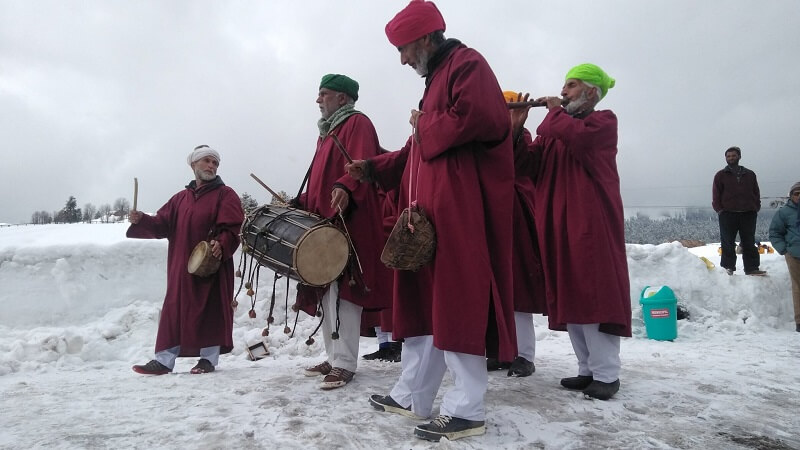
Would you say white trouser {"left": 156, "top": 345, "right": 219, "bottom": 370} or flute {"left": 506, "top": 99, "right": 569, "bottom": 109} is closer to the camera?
flute {"left": 506, "top": 99, "right": 569, "bottom": 109}

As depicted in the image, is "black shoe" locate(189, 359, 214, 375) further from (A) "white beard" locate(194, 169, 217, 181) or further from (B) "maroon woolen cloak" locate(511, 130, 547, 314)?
(B) "maroon woolen cloak" locate(511, 130, 547, 314)

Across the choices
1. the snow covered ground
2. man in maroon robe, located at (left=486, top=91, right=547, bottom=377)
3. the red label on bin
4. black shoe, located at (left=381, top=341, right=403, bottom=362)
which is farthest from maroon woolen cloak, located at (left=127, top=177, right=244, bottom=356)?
the red label on bin

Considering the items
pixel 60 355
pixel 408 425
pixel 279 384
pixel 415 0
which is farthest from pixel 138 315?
pixel 415 0

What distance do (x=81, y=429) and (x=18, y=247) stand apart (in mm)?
5181

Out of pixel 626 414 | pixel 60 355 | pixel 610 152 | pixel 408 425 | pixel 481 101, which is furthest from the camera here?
pixel 60 355

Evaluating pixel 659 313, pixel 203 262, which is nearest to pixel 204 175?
pixel 203 262

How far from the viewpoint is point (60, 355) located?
4.88m

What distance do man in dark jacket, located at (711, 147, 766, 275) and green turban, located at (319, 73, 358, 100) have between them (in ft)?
20.4

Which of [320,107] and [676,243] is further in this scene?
[676,243]

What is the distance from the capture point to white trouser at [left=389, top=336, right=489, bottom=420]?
8.00ft

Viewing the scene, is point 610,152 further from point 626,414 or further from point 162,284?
point 162,284

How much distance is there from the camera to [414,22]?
106 inches

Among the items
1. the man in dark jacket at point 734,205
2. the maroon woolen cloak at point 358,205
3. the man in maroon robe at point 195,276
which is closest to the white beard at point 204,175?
the man in maroon robe at point 195,276

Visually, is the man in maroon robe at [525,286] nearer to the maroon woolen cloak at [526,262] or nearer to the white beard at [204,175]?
the maroon woolen cloak at [526,262]
